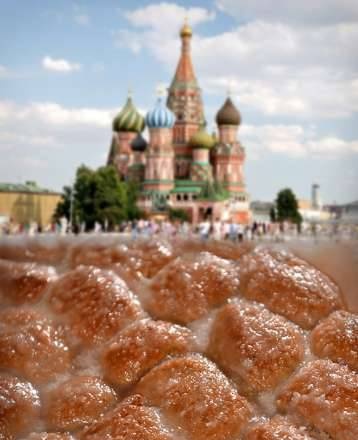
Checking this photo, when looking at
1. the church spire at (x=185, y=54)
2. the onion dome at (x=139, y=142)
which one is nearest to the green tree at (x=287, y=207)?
the church spire at (x=185, y=54)

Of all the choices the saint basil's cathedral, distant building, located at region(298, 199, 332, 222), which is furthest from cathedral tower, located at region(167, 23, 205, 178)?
distant building, located at region(298, 199, 332, 222)

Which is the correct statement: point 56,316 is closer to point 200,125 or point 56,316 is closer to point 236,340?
point 236,340

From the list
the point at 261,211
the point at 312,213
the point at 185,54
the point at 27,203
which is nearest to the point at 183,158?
the point at 185,54

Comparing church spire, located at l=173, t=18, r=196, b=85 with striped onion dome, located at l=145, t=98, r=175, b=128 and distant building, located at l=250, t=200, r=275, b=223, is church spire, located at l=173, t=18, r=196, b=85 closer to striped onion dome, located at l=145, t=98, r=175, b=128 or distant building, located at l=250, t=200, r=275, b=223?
striped onion dome, located at l=145, t=98, r=175, b=128

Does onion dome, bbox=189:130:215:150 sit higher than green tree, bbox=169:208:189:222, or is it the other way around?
onion dome, bbox=189:130:215:150

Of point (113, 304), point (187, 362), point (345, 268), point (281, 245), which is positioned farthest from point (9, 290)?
point (345, 268)

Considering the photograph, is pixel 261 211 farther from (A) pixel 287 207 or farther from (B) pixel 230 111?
(B) pixel 230 111
